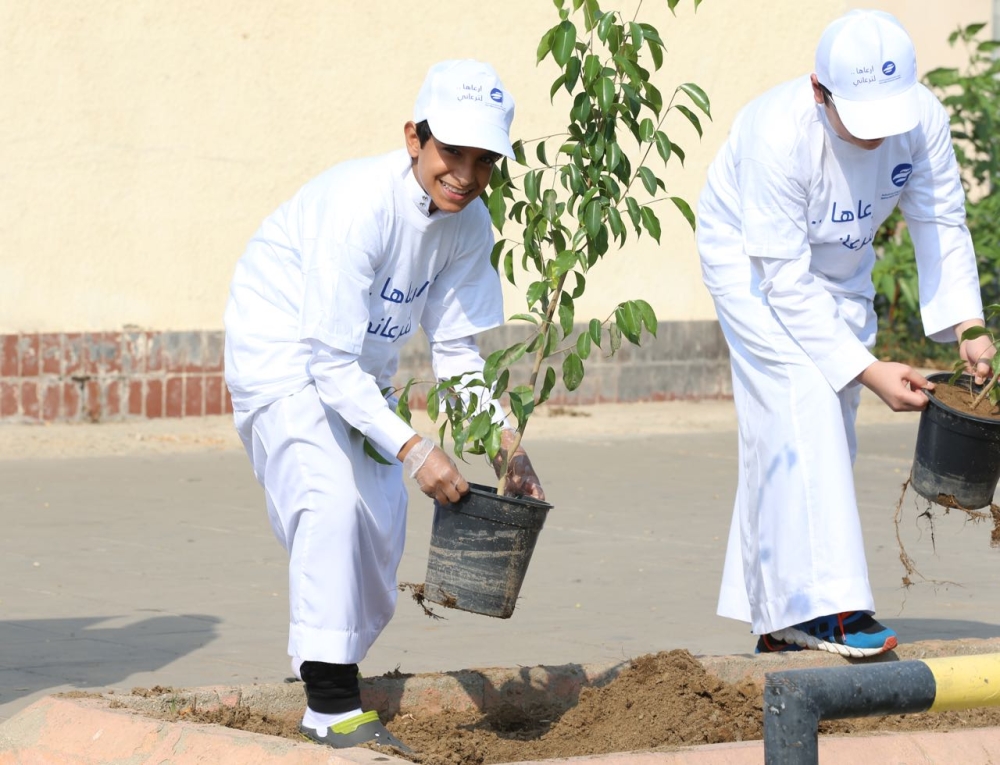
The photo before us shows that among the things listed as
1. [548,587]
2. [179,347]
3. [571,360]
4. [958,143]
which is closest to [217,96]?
[179,347]

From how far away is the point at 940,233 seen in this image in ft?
18.5

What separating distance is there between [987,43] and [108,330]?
26.0 feet

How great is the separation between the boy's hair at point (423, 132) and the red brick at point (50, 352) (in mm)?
7304

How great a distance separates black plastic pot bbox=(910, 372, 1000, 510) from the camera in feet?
16.6

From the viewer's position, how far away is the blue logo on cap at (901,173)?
5455mm

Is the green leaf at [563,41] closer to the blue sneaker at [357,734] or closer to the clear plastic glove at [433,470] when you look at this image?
the clear plastic glove at [433,470]

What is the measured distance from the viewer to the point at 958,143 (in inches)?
611

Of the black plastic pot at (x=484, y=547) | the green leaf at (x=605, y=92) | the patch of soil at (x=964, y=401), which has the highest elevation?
the green leaf at (x=605, y=92)

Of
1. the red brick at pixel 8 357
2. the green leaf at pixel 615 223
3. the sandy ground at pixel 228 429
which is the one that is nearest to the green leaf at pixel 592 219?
the green leaf at pixel 615 223

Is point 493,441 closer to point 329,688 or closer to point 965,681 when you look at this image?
point 329,688

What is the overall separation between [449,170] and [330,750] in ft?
4.88

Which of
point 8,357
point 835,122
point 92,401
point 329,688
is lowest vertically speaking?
point 92,401

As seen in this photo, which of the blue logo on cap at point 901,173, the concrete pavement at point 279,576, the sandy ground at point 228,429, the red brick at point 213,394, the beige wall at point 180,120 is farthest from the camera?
the red brick at point 213,394

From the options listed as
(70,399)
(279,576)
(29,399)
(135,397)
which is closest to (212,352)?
(135,397)
